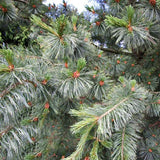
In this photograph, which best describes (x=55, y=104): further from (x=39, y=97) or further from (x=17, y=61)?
(x=17, y=61)

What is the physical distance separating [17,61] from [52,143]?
0.69 metres

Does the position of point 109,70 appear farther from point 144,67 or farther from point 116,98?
point 116,98

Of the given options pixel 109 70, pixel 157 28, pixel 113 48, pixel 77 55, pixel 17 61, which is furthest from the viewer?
pixel 113 48

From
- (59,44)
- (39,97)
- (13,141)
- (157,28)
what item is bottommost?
(13,141)

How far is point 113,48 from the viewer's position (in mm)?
1450

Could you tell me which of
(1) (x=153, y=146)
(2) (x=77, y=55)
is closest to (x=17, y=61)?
(2) (x=77, y=55)

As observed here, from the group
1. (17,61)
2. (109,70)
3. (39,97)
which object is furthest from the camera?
(109,70)

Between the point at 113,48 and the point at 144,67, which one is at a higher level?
the point at 113,48

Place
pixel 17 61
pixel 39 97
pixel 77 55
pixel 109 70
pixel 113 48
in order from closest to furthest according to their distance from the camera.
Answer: pixel 17 61 < pixel 39 97 < pixel 77 55 < pixel 109 70 < pixel 113 48

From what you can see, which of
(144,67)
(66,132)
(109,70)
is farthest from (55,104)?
(144,67)

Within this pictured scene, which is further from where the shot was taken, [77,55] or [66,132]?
[66,132]

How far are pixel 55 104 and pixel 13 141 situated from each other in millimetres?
203

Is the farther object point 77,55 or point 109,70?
point 109,70

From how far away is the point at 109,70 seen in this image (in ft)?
4.13
